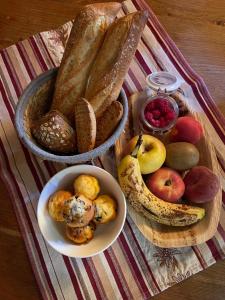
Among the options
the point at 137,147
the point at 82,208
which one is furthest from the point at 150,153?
the point at 82,208

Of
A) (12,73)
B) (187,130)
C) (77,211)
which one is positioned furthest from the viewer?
(12,73)

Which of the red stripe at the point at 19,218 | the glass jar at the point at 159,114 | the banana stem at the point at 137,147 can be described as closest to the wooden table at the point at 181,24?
the red stripe at the point at 19,218

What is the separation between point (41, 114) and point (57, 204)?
172 mm

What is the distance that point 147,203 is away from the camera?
23.3 inches

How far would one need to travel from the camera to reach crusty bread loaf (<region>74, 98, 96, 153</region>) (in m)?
0.57

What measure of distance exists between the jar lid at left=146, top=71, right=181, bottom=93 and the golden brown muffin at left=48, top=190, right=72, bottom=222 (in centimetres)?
27

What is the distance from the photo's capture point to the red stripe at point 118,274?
0.59 meters

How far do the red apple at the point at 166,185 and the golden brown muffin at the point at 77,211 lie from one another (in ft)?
0.41

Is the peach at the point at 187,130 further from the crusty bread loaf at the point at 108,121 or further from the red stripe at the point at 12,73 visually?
the red stripe at the point at 12,73

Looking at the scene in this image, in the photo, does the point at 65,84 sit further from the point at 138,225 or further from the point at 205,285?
the point at 205,285

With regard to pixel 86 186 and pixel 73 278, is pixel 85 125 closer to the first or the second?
pixel 86 186

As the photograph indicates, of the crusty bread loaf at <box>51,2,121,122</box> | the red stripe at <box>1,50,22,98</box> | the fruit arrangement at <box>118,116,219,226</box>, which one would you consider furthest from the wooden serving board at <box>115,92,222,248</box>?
the red stripe at <box>1,50,22,98</box>

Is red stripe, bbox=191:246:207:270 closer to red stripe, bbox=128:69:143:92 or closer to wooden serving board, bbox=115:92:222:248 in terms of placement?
wooden serving board, bbox=115:92:222:248

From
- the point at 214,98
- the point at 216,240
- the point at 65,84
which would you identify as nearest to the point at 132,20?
the point at 65,84
